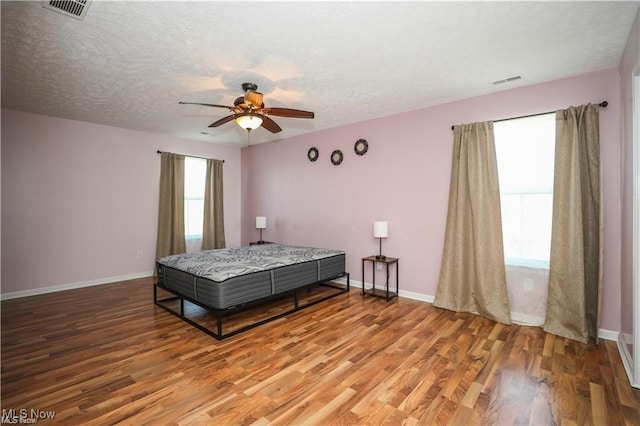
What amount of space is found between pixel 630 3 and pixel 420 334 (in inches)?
122

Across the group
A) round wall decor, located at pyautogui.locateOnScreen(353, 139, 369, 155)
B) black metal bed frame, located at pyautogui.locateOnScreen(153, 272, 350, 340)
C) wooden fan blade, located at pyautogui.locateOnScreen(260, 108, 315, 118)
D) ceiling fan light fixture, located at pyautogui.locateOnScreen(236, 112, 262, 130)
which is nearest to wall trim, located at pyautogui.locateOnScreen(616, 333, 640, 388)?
black metal bed frame, located at pyautogui.locateOnScreen(153, 272, 350, 340)

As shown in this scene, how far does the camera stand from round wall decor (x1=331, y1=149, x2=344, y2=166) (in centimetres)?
499

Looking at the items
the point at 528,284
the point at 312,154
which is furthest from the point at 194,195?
the point at 528,284

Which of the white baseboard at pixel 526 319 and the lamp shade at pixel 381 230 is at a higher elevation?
the lamp shade at pixel 381 230

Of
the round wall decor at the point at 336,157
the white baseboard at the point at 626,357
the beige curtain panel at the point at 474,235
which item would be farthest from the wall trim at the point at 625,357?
the round wall decor at the point at 336,157

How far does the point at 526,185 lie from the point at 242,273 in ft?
11.1

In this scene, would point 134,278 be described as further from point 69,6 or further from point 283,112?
point 69,6

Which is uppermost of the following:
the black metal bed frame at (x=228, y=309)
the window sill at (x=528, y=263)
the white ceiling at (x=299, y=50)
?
the white ceiling at (x=299, y=50)

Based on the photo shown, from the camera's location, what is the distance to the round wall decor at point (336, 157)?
4.99m

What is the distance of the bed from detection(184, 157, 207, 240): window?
1.85 m

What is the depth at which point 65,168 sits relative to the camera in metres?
4.58

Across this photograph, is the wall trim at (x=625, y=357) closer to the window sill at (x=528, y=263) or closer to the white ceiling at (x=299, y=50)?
the window sill at (x=528, y=263)

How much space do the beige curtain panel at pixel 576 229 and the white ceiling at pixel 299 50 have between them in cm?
63

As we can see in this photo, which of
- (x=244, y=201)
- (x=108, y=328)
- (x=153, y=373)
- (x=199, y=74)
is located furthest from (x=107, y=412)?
(x=244, y=201)
